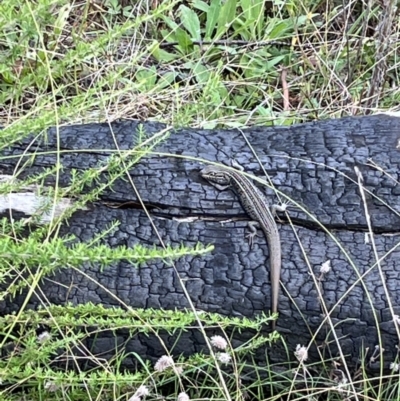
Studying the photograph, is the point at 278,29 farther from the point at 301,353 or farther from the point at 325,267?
the point at 301,353

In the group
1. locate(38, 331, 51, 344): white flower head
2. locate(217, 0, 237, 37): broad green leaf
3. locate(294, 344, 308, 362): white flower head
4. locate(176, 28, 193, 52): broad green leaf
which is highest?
locate(217, 0, 237, 37): broad green leaf

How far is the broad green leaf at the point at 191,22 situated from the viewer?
11.2ft

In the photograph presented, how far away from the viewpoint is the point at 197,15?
3539 mm

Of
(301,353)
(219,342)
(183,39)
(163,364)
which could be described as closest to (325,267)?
(301,353)

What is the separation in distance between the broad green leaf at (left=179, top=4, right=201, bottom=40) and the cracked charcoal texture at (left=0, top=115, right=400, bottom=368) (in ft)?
4.41

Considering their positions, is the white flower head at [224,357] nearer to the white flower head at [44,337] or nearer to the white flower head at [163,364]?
the white flower head at [163,364]

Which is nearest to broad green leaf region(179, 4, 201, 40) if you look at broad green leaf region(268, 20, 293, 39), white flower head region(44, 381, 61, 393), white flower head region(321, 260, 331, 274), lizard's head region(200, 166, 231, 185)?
broad green leaf region(268, 20, 293, 39)

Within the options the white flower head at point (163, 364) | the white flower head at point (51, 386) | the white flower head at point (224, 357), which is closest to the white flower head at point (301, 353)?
the white flower head at point (224, 357)

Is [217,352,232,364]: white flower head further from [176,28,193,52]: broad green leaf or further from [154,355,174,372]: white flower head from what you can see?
[176,28,193,52]: broad green leaf

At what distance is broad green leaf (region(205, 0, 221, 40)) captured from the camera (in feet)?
11.3

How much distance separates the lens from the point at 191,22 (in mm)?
3439

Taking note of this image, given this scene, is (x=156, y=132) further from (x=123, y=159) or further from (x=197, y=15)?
(x=197, y=15)

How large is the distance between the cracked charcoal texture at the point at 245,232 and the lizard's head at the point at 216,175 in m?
0.02

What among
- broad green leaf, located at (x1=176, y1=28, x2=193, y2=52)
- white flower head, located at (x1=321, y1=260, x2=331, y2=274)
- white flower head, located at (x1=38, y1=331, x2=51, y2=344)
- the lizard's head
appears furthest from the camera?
broad green leaf, located at (x1=176, y1=28, x2=193, y2=52)
